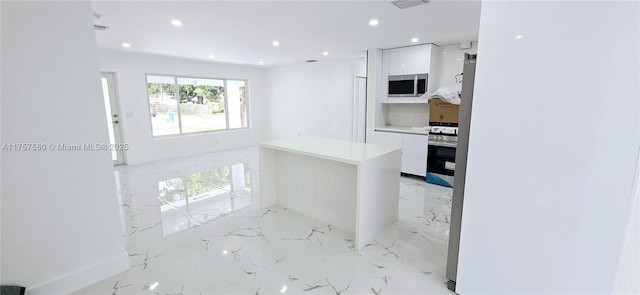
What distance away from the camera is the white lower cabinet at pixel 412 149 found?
14.9 ft

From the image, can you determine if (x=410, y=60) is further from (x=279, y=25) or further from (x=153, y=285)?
(x=153, y=285)

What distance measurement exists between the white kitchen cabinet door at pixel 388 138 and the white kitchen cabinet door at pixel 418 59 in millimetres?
1110

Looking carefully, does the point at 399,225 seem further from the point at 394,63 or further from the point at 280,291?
the point at 394,63

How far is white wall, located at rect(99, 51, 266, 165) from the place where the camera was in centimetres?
Answer: 548

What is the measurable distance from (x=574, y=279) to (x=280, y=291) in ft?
5.81

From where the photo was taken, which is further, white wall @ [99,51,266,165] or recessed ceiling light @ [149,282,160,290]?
white wall @ [99,51,266,165]

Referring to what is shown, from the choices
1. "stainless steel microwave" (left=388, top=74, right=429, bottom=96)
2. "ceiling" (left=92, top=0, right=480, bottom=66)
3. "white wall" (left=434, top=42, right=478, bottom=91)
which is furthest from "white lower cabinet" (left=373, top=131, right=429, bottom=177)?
"ceiling" (left=92, top=0, right=480, bottom=66)

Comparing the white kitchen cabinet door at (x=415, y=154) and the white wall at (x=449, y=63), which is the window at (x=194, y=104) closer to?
the white kitchen cabinet door at (x=415, y=154)

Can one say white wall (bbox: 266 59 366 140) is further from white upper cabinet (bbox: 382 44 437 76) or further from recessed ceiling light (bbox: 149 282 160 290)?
recessed ceiling light (bbox: 149 282 160 290)

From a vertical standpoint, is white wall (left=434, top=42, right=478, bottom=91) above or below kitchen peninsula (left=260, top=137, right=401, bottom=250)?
above

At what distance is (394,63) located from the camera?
191 inches

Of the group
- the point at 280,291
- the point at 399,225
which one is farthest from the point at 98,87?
the point at 399,225

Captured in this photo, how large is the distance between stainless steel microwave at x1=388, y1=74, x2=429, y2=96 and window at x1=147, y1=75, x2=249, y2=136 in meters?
4.57

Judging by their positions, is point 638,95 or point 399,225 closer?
point 638,95
